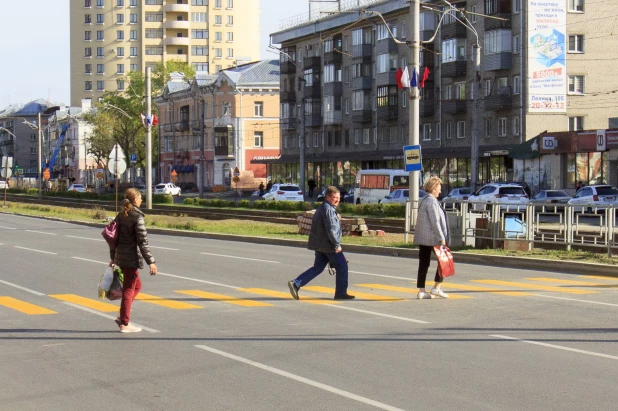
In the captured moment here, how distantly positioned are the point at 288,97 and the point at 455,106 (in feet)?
87.2

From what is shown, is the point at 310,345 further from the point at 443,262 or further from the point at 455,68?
the point at 455,68

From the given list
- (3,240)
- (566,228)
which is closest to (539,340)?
(566,228)

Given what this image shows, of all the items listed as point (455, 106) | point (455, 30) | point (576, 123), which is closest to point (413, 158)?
point (576, 123)

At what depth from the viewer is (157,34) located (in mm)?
154625

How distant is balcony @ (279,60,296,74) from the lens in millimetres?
95375

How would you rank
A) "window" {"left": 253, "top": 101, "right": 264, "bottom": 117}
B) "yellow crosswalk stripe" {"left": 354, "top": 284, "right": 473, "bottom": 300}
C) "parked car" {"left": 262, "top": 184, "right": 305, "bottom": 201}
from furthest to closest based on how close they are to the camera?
1. "window" {"left": 253, "top": 101, "right": 264, "bottom": 117}
2. "parked car" {"left": 262, "top": 184, "right": 305, "bottom": 201}
3. "yellow crosswalk stripe" {"left": 354, "top": 284, "right": 473, "bottom": 300}

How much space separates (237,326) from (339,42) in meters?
77.4

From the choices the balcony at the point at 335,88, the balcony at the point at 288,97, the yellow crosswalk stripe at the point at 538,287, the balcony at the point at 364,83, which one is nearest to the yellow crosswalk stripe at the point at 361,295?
the yellow crosswalk stripe at the point at 538,287

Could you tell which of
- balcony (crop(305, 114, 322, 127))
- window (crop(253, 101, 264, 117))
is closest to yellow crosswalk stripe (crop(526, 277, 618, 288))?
balcony (crop(305, 114, 322, 127))

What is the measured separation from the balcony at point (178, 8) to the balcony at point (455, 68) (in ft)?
279

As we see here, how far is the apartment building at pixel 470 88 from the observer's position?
6475 centimetres

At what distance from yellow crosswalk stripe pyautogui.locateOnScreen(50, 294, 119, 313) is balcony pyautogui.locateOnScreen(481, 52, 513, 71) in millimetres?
53933

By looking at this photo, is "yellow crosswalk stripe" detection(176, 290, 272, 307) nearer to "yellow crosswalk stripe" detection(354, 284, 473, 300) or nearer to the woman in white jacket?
the woman in white jacket

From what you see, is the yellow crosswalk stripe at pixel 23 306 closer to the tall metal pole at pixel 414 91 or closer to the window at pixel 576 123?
the tall metal pole at pixel 414 91
